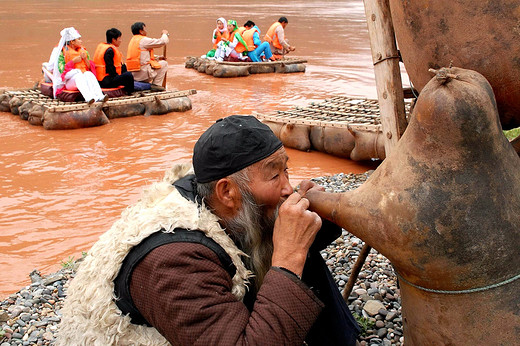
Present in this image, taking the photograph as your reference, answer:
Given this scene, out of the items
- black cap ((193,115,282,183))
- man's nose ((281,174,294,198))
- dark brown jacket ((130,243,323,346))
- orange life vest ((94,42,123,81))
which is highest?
black cap ((193,115,282,183))

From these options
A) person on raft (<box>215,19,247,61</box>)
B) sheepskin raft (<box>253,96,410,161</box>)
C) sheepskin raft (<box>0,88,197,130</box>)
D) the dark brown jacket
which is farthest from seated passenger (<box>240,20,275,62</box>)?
the dark brown jacket

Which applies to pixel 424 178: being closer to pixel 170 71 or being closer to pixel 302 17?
pixel 170 71

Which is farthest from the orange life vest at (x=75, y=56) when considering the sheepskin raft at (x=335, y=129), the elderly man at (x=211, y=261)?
the elderly man at (x=211, y=261)

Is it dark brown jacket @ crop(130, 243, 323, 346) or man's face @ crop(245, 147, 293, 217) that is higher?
man's face @ crop(245, 147, 293, 217)

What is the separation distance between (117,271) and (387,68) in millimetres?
1489

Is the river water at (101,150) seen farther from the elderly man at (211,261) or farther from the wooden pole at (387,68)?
the wooden pole at (387,68)

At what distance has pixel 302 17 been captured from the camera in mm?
29781

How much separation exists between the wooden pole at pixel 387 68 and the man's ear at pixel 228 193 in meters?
0.87

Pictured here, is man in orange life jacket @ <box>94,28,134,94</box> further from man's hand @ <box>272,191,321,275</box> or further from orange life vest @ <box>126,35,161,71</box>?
man's hand @ <box>272,191,321,275</box>

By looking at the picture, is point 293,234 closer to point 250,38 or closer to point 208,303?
point 208,303

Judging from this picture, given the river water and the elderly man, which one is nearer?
the elderly man

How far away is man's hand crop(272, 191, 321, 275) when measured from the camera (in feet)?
6.00

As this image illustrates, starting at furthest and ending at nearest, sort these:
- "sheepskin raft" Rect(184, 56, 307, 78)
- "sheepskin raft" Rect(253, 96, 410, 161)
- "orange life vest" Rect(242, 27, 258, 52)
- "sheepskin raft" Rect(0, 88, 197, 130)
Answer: "orange life vest" Rect(242, 27, 258, 52) → "sheepskin raft" Rect(184, 56, 307, 78) → "sheepskin raft" Rect(0, 88, 197, 130) → "sheepskin raft" Rect(253, 96, 410, 161)

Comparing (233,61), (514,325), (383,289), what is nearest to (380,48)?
(514,325)
